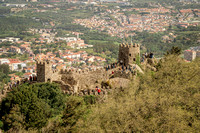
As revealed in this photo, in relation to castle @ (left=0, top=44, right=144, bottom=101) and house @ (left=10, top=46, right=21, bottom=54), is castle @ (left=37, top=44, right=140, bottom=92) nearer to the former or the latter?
castle @ (left=0, top=44, right=144, bottom=101)

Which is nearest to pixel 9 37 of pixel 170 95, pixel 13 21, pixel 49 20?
pixel 13 21

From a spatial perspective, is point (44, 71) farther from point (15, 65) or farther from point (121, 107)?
point (15, 65)

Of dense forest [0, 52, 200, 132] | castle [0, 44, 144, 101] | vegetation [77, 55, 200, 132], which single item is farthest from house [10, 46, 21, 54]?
vegetation [77, 55, 200, 132]

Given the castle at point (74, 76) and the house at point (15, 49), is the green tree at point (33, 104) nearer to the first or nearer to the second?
the castle at point (74, 76)

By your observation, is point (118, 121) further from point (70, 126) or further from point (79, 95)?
point (79, 95)

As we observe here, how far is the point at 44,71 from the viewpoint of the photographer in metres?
20.6

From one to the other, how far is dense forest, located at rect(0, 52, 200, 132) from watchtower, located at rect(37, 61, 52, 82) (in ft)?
2.12

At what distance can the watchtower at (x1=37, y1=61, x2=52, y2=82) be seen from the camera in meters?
20.6

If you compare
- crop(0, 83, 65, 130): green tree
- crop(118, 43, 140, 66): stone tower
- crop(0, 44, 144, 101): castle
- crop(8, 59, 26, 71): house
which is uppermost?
crop(118, 43, 140, 66): stone tower

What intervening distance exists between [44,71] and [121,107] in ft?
26.8

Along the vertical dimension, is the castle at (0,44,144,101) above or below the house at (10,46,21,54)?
above

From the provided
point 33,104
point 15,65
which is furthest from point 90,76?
point 15,65

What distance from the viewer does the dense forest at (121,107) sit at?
13.8 meters

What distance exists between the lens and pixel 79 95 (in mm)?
19859
